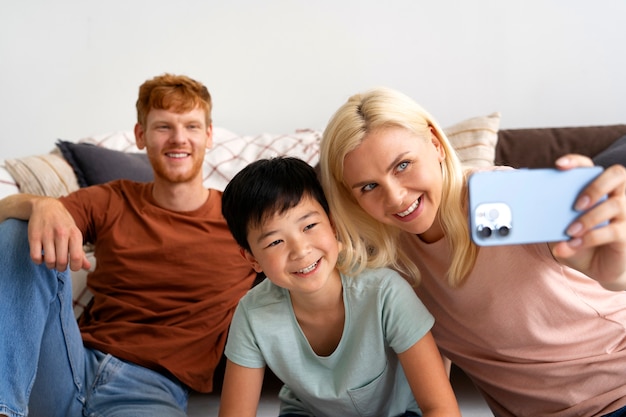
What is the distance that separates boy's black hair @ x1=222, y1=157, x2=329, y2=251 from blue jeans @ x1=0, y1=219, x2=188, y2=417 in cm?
43

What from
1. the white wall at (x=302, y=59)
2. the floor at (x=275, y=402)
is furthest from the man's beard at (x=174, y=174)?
the white wall at (x=302, y=59)

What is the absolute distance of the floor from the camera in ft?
5.43

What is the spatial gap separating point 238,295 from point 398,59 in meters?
1.41

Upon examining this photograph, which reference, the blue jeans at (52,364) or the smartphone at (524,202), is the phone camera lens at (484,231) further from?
the blue jeans at (52,364)

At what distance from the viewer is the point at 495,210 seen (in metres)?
0.90

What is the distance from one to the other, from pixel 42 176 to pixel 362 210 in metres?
1.33

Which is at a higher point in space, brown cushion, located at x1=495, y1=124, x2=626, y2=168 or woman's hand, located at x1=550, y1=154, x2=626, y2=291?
woman's hand, located at x1=550, y1=154, x2=626, y2=291

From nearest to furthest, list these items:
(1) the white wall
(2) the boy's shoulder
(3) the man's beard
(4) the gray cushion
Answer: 1. (2) the boy's shoulder
2. (3) the man's beard
3. (4) the gray cushion
4. (1) the white wall

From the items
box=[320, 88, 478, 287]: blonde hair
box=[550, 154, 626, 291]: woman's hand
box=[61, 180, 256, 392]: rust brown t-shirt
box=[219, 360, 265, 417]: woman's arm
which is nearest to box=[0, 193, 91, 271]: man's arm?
box=[61, 180, 256, 392]: rust brown t-shirt

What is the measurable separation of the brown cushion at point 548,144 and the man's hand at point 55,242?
4.43 feet

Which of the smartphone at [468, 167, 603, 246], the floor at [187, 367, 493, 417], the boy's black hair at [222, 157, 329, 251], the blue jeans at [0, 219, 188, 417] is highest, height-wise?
the smartphone at [468, 167, 603, 246]

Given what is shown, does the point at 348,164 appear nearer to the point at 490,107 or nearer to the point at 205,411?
the point at 205,411

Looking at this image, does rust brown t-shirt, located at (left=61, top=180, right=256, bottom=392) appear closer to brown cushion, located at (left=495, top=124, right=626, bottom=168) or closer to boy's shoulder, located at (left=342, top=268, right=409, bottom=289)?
boy's shoulder, located at (left=342, top=268, right=409, bottom=289)

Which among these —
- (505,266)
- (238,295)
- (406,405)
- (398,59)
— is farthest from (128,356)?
(398,59)
